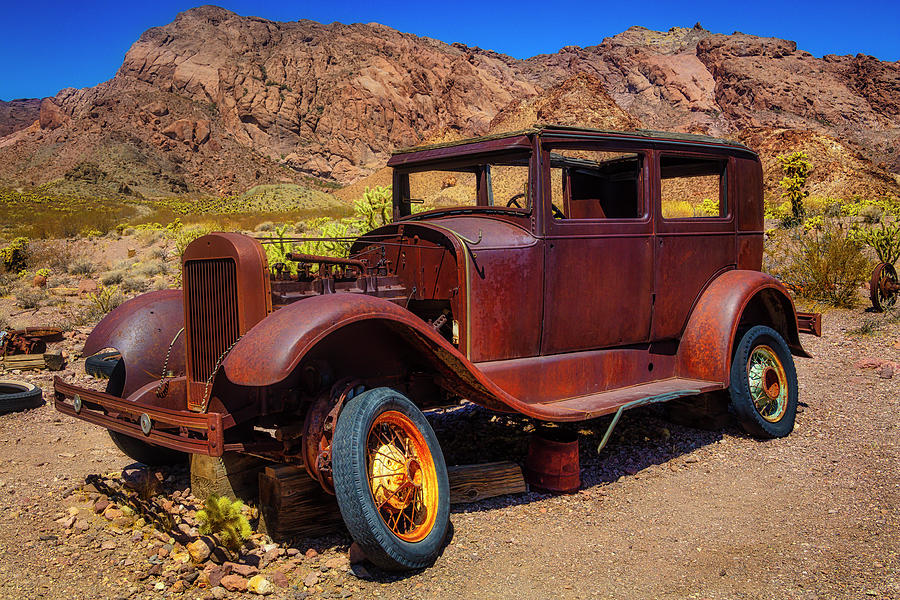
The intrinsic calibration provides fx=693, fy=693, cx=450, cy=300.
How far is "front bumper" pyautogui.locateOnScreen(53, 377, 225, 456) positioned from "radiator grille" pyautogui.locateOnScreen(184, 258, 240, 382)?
1.44ft

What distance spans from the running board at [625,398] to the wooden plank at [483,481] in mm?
450

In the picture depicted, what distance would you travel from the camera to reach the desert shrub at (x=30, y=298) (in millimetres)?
11281

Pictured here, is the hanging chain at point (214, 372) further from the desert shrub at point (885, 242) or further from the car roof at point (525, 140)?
the desert shrub at point (885, 242)

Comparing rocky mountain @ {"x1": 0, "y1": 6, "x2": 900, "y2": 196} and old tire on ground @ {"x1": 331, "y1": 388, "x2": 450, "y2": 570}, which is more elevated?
rocky mountain @ {"x1": 0, "y1": 6, "x2": 900, "y2": 196}

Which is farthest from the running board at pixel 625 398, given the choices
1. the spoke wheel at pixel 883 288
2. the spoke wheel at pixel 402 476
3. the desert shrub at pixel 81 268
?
the desert shrub at pixel 81 268

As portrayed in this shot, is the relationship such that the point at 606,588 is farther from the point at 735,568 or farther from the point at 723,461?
the point at 723,461

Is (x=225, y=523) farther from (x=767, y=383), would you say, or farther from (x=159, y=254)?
(x=159, y=254)

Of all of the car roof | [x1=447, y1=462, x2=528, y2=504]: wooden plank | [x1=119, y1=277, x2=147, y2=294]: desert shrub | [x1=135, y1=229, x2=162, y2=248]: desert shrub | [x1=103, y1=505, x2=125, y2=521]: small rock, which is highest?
[x1=135, y1=229, x2=162, y2=248]: desert shrub

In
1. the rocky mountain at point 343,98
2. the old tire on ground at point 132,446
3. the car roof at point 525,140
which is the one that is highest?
the rocky mountain at point 343,98

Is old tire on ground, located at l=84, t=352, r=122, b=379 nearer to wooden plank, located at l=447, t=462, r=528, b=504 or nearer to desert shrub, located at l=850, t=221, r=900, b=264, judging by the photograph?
wooden plank, located at l=447, t=462, r=528, b=504

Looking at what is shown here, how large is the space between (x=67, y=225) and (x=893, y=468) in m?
24.3

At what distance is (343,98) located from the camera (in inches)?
3290

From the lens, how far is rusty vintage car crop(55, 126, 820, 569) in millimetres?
3303

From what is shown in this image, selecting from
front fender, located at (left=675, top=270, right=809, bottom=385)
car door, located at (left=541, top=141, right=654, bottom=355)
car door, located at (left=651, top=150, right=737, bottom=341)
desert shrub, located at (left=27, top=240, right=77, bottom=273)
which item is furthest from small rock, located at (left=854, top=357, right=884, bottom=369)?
desert shrub, located at (left=27, top=240, right=77, bottom=273)
